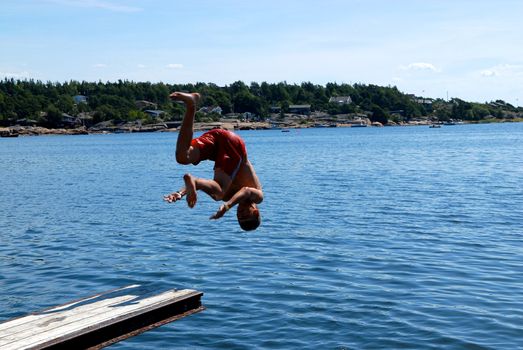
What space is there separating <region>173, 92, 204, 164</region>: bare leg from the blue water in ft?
17.5

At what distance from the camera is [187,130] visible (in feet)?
36.5

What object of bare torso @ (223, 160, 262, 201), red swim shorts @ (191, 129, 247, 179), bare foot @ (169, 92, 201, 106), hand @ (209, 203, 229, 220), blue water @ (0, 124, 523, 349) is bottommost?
blue water @ (0, 124, 523, 349)

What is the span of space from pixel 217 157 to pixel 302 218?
875 inches

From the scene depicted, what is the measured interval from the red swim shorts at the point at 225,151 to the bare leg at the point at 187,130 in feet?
1.34

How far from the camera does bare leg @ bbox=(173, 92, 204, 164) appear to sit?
35.4 feet

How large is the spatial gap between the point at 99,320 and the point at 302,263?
1189cm

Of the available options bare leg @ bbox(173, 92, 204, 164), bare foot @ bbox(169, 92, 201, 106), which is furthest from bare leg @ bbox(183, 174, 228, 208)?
bare foot @ bbox(169, 92, 201, 106)

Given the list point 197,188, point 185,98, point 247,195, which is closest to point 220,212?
point 197,188

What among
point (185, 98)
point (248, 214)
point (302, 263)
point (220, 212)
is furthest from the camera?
point (302, 263)

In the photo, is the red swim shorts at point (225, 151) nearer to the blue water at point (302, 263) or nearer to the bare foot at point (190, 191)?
the bare foot at point (190, 191)

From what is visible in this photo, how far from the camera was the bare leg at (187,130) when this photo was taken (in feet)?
35.4

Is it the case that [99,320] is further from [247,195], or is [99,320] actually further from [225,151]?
[225,151]

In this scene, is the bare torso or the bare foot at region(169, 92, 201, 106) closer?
the bare foot at region(169, 92, 201, 106)

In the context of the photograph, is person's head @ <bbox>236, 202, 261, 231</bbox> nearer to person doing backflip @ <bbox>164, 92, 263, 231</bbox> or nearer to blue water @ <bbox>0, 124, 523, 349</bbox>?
person doing backflip @ <bbox>164, 92, 263, 231</bbox>
